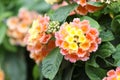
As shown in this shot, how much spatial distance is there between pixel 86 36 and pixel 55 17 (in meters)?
0.17

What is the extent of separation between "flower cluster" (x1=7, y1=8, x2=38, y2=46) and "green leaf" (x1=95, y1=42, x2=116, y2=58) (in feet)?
3.62

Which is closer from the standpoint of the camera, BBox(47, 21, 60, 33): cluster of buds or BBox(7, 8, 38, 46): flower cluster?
BBox(47, 21, 60, 33): cluster of buds

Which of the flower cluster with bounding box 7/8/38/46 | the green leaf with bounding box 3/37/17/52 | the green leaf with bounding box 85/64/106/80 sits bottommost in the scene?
the green leaf with bounding box 3/37/17/52

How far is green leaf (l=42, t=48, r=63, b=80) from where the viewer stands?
3.69ft

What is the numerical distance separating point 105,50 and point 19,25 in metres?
1.14

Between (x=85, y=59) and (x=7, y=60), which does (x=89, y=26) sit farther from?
(x=7, y=60)

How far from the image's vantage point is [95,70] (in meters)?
1.13

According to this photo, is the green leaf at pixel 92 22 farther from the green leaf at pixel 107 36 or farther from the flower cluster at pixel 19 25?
the flower cluster at pixel 19 25

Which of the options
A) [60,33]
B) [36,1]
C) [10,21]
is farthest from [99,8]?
[36,1]

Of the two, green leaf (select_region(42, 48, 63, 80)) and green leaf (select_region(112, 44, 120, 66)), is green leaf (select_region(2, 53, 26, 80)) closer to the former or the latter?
green leaf (select_region(42, 48, 63, 80))

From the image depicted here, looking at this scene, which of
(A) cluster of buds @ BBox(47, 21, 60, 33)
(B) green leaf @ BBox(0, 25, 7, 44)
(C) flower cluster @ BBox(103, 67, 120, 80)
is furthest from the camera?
(B) green leaf @ BBox(0, 25, 7, 44)

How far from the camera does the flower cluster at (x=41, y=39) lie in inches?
47.1

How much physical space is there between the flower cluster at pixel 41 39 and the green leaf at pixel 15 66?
0.91 metres

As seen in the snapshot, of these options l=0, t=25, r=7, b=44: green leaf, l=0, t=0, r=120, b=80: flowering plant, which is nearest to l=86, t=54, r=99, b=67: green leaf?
l=0, t=0, r=120, b=80: flowering plant
